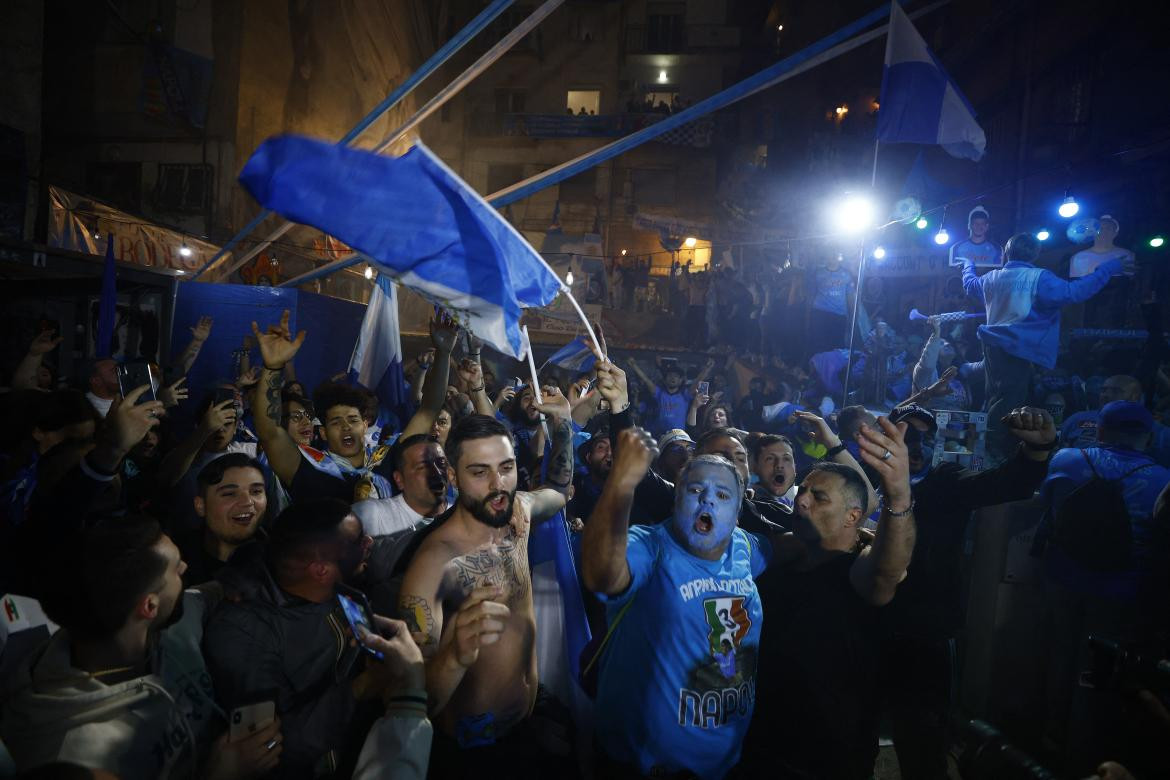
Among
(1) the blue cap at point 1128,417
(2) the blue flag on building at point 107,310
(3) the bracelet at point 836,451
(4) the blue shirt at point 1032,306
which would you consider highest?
(4) the blue shirt at point 1032,306

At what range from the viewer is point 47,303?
10.3 m

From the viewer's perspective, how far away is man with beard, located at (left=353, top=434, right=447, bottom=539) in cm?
379

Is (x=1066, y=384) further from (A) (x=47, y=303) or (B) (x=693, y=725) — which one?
(A) (x=47, y=303)

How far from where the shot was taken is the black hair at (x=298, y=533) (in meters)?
2.70

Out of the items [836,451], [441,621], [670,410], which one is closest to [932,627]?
[836,451]

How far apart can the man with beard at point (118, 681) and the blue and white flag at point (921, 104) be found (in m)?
5.72

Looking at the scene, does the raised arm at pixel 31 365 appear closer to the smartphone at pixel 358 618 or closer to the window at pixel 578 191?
the smartphone at pixel 358 618

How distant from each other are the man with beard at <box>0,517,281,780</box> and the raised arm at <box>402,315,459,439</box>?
2.55 meters

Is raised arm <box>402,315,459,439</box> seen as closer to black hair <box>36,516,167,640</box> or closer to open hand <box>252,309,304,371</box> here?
open hand <box>252,309,304,371</box>

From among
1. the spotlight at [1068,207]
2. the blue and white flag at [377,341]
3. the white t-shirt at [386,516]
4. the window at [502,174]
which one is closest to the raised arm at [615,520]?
the white t-shirt at [386,516]

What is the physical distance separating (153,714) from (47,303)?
11788 mm

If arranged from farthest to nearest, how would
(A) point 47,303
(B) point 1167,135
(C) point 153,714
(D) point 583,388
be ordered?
(B) point 1167,135 → (A) point 47,303 → (D) point 583,388 → (C) point 153,714

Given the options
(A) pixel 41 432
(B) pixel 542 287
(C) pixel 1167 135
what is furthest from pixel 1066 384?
(A) pixel 41 432

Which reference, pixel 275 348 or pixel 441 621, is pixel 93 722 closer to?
pixel 441 621
